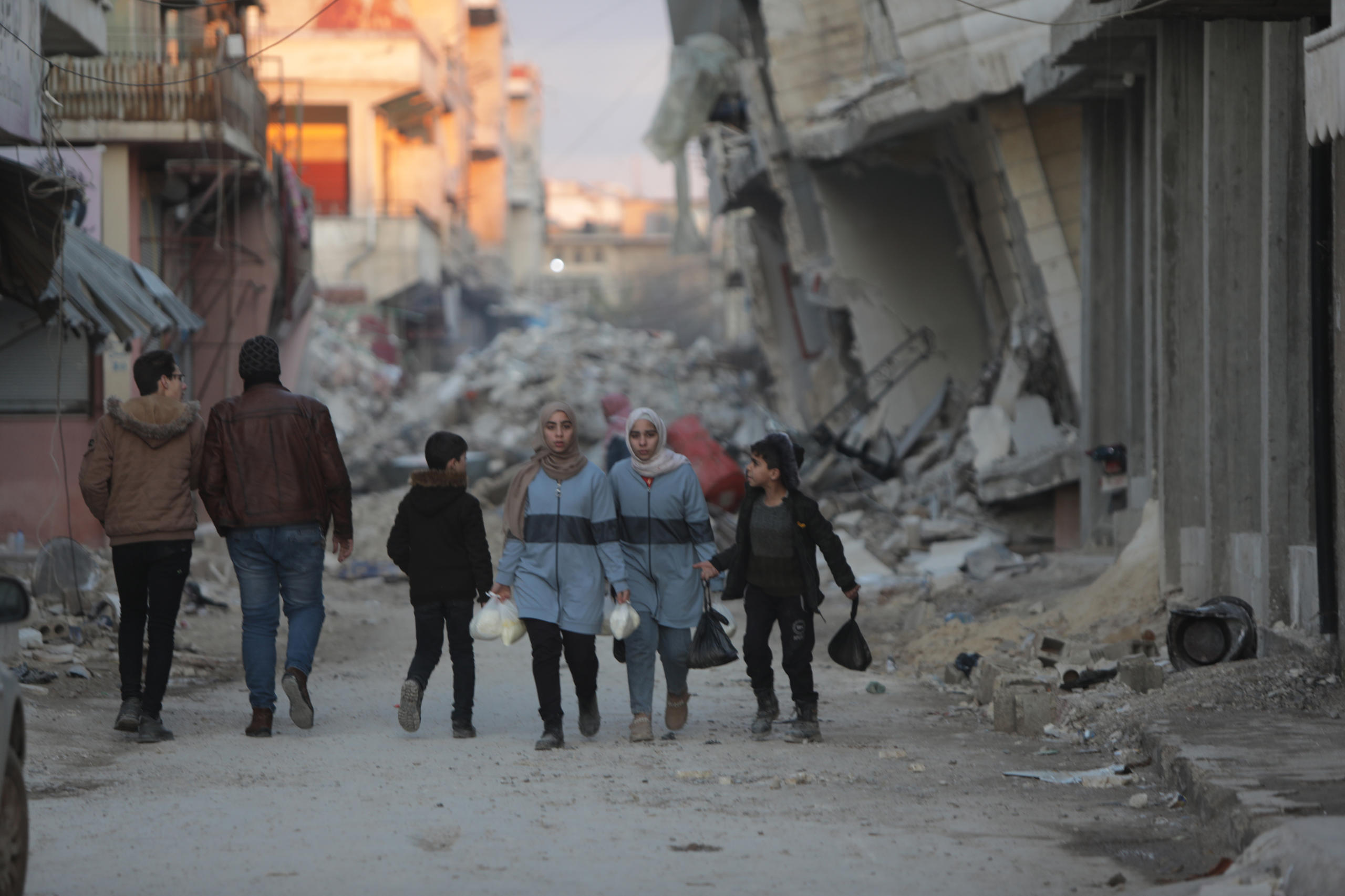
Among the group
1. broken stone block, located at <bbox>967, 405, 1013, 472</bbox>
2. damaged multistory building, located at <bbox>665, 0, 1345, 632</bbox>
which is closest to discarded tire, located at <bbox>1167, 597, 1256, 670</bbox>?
damaged multistory building, located at <bbox>665, 0, 1345, 632</bbox>

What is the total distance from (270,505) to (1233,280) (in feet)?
19.5

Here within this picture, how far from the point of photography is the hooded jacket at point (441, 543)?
23.6 ft

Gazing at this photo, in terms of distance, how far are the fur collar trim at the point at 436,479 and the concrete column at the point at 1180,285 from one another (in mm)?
5365

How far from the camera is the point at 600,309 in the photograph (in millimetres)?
75062

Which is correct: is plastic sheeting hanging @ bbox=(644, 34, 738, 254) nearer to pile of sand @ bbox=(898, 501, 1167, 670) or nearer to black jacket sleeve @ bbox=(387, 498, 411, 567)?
pile of sand @ bbox=(898, 501, 1167, 670)

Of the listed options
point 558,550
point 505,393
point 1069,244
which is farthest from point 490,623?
point 505,393

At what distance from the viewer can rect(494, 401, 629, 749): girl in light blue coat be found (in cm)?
698

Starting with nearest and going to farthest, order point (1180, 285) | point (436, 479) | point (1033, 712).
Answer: point (436, 479) → point (1033, 712) → point (1180, 285)

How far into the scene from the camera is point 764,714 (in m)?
7.27

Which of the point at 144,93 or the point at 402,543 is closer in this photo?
the point at 402,543

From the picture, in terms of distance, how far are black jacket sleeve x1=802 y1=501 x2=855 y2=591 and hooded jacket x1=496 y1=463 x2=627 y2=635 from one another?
910 millimetres

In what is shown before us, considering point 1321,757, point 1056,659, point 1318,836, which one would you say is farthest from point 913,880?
point 1056,659

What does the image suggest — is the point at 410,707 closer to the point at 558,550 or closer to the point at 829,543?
the point at 558,550

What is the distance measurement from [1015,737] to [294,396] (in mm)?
3909
